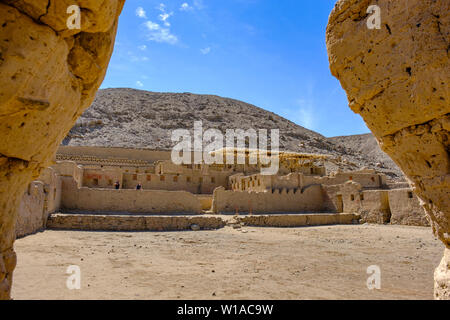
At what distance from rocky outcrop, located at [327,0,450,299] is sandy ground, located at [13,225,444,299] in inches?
106

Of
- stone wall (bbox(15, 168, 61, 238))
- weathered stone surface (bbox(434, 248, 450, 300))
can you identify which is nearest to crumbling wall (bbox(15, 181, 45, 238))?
stone wall (bbox(15, 168, 61, 238))

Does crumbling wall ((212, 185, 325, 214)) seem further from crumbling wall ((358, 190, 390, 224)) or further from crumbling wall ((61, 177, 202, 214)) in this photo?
crumbling wall ((358, 190, 390, 224))

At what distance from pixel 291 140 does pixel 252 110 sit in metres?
21.6

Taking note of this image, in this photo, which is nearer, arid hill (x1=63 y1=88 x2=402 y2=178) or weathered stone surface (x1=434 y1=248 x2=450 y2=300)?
weathered stone surface (x1=434 y1=248 x2=450 y2=300)

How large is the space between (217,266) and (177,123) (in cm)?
6339

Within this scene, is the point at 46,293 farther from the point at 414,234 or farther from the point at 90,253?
the point at 414,234

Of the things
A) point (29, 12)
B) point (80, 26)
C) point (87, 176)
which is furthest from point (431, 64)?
point (87, 176)

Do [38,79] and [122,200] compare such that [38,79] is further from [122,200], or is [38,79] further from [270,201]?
[270,201]

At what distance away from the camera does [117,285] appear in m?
5.14

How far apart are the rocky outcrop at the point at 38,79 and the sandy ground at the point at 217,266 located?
8.46ft

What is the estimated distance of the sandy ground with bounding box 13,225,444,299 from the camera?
4.95m

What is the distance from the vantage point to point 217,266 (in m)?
7.04

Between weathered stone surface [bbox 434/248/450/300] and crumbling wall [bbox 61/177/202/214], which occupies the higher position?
crumbling wall [bbox 61/177/202/214]

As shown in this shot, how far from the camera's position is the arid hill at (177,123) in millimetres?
54697
